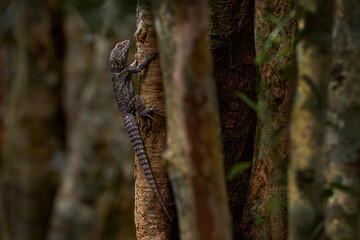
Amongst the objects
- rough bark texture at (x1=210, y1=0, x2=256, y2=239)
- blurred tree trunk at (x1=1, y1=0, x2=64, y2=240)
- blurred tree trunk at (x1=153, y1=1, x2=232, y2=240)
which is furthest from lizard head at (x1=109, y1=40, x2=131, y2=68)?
blurred tree trunk at (x1=1, y1=0, x2=64, y2=240)

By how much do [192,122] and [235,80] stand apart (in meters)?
1.70

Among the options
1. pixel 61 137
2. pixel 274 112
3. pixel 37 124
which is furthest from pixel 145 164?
pixel 61 137

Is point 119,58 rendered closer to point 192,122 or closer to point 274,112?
point 274,112

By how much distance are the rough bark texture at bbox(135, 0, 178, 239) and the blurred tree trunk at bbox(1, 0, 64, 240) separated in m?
5.95

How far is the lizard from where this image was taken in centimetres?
336

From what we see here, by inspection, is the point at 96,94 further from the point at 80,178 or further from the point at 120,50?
the point at 120,50

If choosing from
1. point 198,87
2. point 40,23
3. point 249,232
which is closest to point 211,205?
point 198,87

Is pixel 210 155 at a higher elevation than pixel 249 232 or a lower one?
higher

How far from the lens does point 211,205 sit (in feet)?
5.63

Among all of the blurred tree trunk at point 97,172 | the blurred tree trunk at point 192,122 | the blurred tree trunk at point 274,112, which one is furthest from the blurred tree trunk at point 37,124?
the blurred tree trunk at point 192,122

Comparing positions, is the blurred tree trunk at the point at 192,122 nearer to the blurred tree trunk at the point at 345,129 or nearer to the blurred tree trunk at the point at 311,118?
the blurred tree trunk at the point at 311,118

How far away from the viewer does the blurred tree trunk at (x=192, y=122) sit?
166 centimetres

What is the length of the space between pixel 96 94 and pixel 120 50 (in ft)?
11.4

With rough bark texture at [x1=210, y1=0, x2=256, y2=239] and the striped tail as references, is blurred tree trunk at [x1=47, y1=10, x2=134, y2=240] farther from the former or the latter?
rough bark texture at [x1=210, y1=0, x2=256, y2=239]
